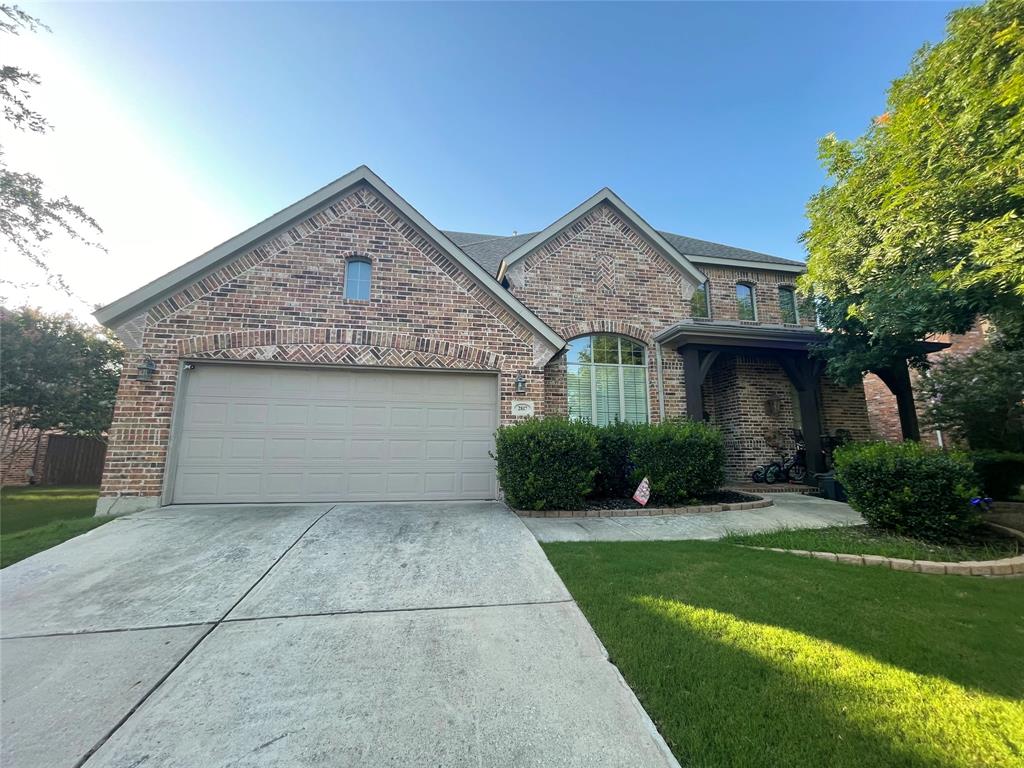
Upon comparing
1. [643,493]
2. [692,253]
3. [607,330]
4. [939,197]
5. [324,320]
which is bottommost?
[643,493]

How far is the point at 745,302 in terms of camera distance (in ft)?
41.3

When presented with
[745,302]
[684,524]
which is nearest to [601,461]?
[684,524]

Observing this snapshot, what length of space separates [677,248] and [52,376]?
58.9 feet

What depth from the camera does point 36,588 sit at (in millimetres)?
3826

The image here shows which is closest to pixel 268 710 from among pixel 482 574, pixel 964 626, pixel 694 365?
pixel 482 574

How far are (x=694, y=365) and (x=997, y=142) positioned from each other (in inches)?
242

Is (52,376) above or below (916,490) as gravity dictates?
above

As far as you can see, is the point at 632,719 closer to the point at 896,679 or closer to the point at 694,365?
the point at 896,679

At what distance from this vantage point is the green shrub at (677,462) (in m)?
7.38

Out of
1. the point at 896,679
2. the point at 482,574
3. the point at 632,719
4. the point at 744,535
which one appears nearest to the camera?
the point at 632,719

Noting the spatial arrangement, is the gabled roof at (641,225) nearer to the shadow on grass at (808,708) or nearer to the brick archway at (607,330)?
the brick archway at (607,330)

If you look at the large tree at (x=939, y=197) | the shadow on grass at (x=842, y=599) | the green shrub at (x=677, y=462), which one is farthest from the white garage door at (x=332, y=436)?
Answer: the large tree at (x=939, y=197)

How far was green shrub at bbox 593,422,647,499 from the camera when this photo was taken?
313 inches

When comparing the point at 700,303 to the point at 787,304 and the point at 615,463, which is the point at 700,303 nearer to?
the point at 787,304
